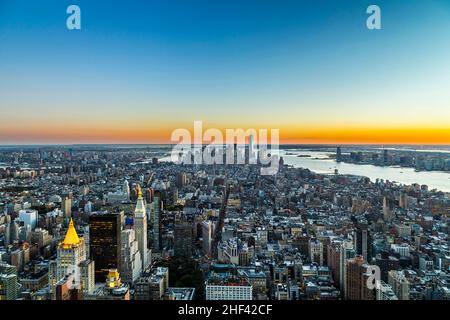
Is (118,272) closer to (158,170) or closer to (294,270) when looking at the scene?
(158,170)

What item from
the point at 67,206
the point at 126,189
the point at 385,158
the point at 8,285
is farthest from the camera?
the point at 126,189

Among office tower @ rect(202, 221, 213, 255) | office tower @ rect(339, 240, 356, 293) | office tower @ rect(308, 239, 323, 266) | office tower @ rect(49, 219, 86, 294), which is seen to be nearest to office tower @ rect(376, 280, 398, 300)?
office tower @ rect(339, 240, 356, 293)

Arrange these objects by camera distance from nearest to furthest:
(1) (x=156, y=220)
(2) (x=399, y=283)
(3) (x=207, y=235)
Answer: (2) (x=399, y=283) < (1) (x=156, y=220) < (3) (x=207, y=235)

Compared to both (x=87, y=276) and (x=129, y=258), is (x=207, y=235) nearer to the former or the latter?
(x=129, y=258)

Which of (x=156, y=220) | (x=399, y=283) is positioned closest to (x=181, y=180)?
(x=156, y=220)

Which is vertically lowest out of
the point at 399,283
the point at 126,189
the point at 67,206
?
the point at 399,283

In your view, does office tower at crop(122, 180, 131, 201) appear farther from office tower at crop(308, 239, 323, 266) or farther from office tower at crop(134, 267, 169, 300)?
office tower at crop(308, 239, 323, 266)
